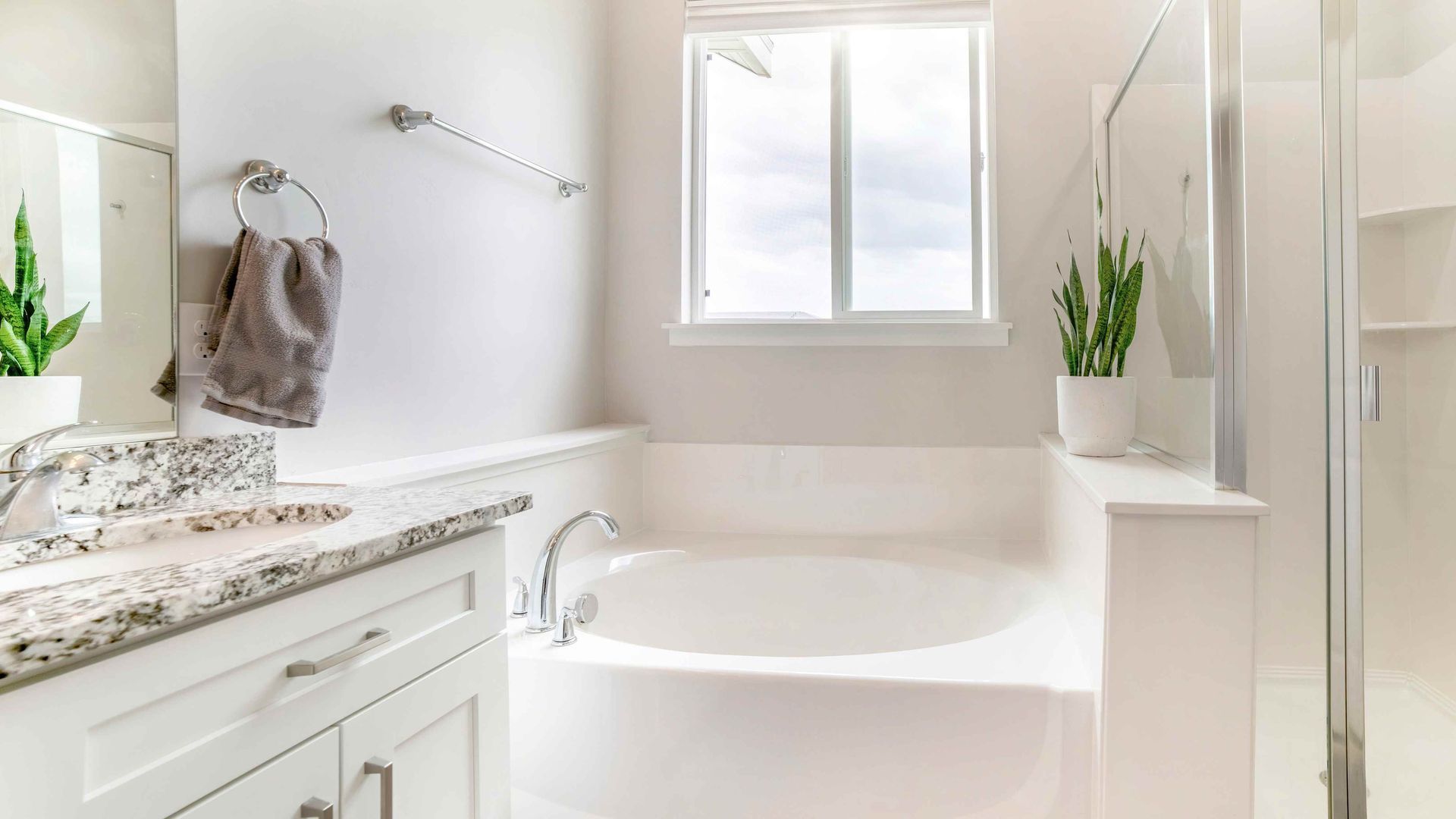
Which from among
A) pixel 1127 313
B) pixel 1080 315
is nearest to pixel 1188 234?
pixel 1127 313

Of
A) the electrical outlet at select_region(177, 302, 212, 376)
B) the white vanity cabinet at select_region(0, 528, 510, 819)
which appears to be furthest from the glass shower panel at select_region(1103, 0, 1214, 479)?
the electrical outlet at select_region(177, 302, 212, 376)

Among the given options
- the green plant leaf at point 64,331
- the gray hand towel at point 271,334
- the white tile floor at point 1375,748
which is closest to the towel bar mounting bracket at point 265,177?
the gray hand towel at point 271,334

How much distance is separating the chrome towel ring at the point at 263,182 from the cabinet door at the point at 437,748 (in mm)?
785

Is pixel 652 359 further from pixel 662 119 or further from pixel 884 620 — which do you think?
pixel 884 620

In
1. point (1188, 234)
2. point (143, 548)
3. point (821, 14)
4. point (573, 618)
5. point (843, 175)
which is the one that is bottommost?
point (573, 618)

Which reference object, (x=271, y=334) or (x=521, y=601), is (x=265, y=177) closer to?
(x=271, y=334)

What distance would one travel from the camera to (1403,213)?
3.34 ft

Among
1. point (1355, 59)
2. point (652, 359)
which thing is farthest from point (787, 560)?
point (1355, 59)

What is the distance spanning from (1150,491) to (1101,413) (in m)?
0.47

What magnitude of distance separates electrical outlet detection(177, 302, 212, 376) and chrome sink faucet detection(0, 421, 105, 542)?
10.1 inches

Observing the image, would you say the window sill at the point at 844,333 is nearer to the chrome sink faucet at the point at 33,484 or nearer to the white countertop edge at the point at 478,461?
the white countertop edge at the point at 478,461

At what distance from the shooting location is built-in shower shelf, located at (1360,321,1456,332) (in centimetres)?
96

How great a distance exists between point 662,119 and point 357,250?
1.39 meters

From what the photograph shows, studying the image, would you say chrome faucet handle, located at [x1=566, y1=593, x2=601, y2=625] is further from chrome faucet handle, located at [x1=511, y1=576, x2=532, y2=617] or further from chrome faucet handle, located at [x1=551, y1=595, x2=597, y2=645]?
chrome faucet handle, located at [x1=511, y1=576, x2=532, y2=617]
